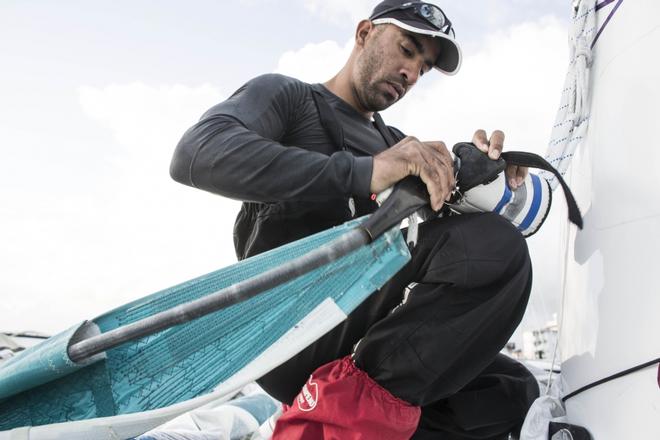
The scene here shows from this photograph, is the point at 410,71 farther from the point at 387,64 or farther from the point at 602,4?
the point at 602,4

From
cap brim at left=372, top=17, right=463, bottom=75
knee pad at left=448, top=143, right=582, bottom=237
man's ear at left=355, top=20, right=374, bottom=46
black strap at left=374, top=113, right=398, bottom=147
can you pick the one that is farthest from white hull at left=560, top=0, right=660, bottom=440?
man's ear at left=355, top=20, right=374, bottom=46

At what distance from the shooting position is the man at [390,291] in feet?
4.22

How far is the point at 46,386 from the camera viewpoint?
3.54ft

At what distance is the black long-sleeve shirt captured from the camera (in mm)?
1298

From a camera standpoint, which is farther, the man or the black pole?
the man

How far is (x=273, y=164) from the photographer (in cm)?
130

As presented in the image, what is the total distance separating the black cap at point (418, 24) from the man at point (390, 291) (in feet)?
2.01

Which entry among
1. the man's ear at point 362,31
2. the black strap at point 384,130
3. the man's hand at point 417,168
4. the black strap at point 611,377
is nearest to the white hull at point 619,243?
the black strap at point 611,377

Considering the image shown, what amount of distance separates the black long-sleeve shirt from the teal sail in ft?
0.51

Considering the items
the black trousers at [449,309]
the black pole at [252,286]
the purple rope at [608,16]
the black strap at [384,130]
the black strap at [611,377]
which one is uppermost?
the purple rope at [608,16]

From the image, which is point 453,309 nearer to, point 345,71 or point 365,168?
point 365,168

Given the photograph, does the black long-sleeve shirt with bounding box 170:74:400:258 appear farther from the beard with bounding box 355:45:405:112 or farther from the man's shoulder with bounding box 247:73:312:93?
the beard with bounding box 355:45:405:112

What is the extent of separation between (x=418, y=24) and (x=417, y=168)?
0.89 m

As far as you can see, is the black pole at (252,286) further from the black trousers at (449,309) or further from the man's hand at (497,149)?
the man's hand at (497,149)
